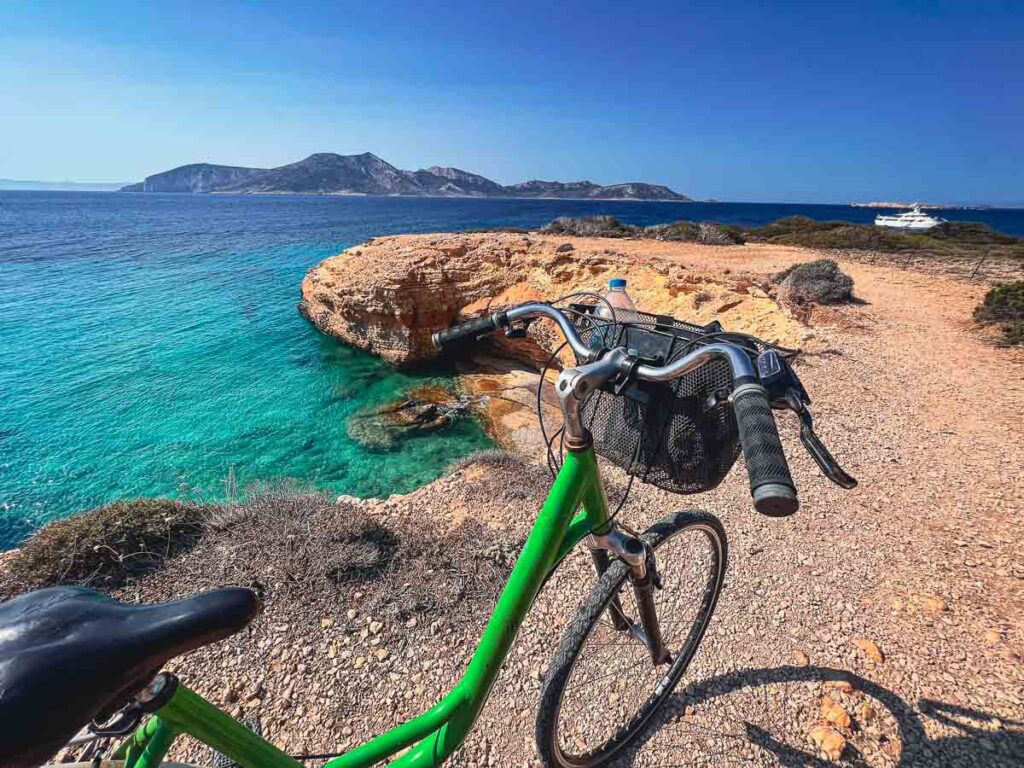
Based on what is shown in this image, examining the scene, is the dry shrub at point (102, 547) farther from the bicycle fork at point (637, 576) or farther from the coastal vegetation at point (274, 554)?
the bicycle fork at point (637, 576)

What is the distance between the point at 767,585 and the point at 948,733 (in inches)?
43.9

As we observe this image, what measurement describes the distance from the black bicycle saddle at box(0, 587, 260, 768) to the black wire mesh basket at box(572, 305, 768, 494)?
4.38 ft

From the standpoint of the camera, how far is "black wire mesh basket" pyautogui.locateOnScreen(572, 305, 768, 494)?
65.5 inches

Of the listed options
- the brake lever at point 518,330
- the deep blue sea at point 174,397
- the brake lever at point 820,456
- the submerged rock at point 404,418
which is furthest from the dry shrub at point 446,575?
the submerged rock at point 404,418

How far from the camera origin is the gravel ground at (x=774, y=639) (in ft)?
7.62

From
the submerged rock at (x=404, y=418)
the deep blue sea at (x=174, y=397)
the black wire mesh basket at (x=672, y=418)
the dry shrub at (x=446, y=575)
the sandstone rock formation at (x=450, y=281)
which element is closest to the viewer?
the black wire mesh basket at (x=672, y=418)

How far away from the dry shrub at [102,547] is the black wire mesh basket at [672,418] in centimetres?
357

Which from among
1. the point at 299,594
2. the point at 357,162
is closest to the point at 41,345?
the point at 299,594

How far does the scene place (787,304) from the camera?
1036 centimetres

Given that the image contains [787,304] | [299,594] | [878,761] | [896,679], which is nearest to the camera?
[878,761]

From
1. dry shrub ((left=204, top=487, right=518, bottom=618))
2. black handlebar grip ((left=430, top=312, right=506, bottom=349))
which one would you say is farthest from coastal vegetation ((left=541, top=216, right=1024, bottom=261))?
black handlebar grip ((left=430, top=312, right=506, bottom=349))

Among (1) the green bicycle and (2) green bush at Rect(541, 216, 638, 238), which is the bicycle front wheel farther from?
(2) green bush at Rect(541, 216, 638, 238)

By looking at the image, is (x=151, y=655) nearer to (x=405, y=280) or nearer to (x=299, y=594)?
(x=299, y=594)

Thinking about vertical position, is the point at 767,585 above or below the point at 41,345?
above
